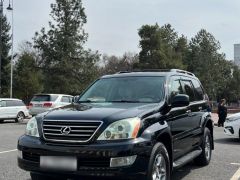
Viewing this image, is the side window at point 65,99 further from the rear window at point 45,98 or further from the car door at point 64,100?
the rear window at point 45,98

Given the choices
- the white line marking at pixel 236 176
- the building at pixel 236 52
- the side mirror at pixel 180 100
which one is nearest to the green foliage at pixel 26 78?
the white line marking at pixel 236 176

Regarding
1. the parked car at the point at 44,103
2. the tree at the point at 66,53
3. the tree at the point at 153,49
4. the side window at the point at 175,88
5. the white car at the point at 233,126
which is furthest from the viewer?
the tree at the point at 153,49

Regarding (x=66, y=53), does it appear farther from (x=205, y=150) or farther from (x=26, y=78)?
(x=205, y=150)

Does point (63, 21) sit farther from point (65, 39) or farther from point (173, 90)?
point (173, 90)

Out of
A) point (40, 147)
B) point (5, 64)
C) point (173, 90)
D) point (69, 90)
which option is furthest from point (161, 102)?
point (5, 64)

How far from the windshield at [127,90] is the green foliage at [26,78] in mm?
48387

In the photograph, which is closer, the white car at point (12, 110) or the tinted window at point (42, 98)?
the tinted window at point (42, 98)

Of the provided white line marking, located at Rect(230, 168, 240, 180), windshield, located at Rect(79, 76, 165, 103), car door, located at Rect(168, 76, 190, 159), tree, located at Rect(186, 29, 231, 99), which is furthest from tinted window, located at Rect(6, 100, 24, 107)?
tree, located at Rect(186, 29, 231, 99)

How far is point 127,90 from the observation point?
7512 millimetres

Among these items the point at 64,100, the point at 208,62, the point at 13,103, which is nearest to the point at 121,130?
the point at 64,100

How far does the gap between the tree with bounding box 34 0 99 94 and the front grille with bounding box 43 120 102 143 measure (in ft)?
141

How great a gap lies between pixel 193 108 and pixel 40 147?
11.4 feet

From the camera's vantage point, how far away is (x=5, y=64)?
193 ft

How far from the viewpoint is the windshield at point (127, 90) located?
7.24 metres
